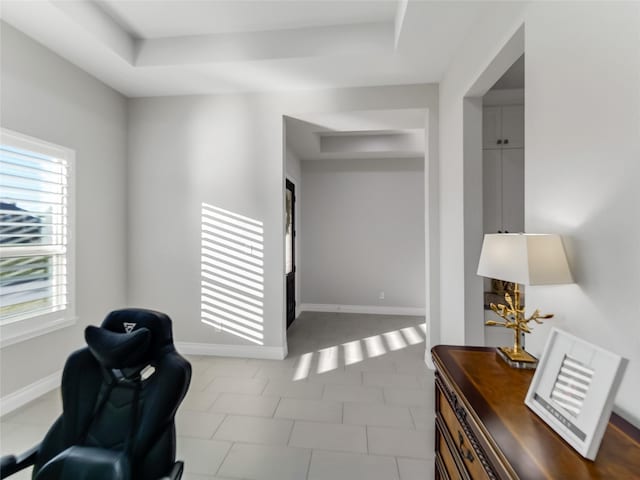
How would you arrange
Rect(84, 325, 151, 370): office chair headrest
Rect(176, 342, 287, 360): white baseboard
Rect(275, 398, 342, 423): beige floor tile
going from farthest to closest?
Rect(176, 342, 287, 360): white baseboard, Rect(275, 398, 342, 423): beige floor tile, Rect(84, 325, 151, 370): office chair headrest

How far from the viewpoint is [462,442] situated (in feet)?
3.80

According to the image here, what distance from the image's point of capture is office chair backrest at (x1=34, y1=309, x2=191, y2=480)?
3.74ft

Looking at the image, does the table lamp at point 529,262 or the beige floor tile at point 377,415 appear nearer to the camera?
the table lamp at point 529,262

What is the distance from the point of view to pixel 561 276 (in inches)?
46.6

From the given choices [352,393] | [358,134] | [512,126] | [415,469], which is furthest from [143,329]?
[358,134]

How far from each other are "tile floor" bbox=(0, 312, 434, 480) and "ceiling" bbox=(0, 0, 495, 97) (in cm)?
300

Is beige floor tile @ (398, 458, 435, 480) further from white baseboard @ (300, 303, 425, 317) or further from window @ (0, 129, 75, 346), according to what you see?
white baseboard @ (300, 303, 425, 317)

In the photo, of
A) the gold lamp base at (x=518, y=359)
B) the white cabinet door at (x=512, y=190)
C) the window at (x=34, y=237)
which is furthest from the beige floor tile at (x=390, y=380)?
the window at (x=34, y=237)

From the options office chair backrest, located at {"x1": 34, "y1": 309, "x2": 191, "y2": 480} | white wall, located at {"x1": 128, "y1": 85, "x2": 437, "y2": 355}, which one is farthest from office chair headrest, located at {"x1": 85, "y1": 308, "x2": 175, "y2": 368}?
white wall, located at {"x1": 128, "y1": 85, "x2": 437, "y2": 355}

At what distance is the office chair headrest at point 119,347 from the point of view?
3.98 feet

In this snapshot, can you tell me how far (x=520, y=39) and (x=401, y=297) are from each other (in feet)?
13.9

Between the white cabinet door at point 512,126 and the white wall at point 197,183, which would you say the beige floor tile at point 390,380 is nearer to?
the white wall at point 197,183

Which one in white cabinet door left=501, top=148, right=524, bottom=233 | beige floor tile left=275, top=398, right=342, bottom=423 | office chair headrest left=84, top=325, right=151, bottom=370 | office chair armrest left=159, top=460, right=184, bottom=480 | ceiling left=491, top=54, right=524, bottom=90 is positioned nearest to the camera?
office chair armrest left=159, top=460, right=184, bottom=480

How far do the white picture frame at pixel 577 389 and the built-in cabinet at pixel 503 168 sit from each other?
230 centimetres
